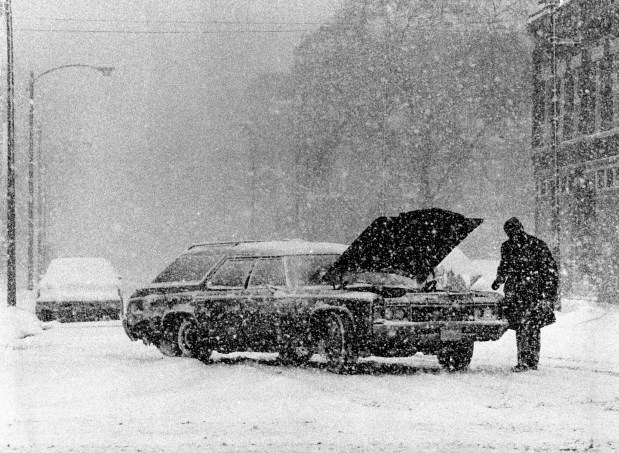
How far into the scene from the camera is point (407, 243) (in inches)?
538

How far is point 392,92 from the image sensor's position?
4881cm

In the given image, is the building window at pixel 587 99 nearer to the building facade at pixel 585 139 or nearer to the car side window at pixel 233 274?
the building facade at pixel 585 139

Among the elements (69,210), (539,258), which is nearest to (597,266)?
Result: (539,258)

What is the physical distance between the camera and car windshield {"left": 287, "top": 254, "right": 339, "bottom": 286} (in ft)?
47.0

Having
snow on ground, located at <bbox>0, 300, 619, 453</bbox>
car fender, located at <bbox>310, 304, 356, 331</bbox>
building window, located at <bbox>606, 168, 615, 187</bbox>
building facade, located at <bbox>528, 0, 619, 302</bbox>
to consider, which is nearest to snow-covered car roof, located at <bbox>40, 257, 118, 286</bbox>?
snow on ground, located at <bbox>0, 300, 619, 453</bbox>

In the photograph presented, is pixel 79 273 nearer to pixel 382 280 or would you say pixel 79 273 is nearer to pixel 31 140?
pixel 382 280

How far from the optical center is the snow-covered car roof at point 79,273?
25.1 meters

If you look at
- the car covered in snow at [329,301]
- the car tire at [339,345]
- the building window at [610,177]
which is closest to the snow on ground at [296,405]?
the car tire at [339,345]

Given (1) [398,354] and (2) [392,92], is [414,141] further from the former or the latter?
(1) [398,354]

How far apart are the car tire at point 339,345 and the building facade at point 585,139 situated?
20.0 metres

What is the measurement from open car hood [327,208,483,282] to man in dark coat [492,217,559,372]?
1.06 m

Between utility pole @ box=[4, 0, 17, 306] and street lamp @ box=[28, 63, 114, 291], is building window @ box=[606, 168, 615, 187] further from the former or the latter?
utility pole @ box=[4, 0, 17, 306]

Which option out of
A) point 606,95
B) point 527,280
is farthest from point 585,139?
point 527,280

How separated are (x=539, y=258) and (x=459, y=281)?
13.4 meters
